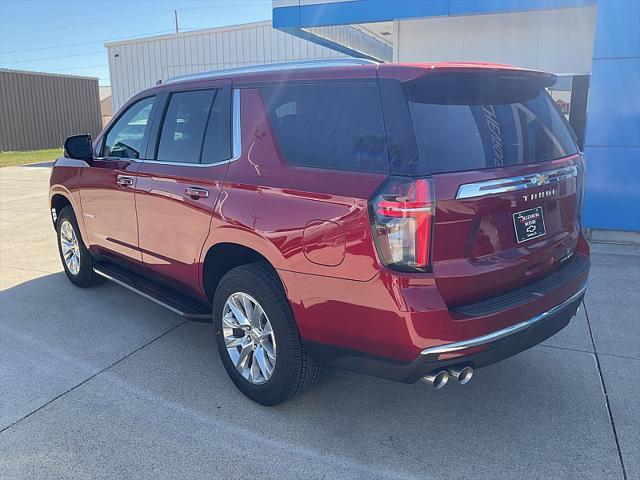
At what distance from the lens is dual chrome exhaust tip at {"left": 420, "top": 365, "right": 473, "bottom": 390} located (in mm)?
2582

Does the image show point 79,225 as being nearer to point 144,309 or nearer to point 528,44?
point 144,309

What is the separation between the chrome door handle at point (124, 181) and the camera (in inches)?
165

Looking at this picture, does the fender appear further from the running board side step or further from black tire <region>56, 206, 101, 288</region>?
the running board side step

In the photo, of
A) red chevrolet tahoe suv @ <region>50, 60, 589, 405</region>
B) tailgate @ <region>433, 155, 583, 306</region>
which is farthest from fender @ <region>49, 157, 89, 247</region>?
tailgate @ <region>433, 155, 583, 306</region>

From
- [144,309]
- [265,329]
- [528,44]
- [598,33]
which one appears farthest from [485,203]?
[528,44]

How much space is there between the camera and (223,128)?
344cm

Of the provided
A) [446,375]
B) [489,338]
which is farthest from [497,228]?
[446,375]

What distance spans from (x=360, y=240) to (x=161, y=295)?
2.03 m

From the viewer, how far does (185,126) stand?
→ 383 cm

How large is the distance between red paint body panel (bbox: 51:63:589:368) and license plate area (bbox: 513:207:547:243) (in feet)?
0.13

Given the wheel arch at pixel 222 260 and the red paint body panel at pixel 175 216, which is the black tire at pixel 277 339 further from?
the red paint body panel at pixel 175 216

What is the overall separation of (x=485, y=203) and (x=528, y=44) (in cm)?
675

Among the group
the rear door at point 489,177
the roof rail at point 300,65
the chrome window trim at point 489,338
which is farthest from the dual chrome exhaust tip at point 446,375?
the roof rail at point 300,65

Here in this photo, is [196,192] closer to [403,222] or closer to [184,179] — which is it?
[184,179]
